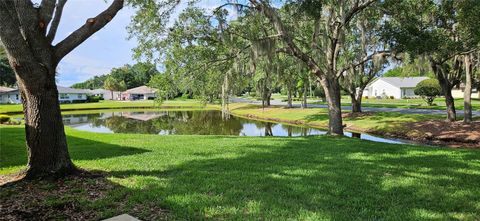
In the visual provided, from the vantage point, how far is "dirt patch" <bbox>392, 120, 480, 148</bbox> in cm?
1512

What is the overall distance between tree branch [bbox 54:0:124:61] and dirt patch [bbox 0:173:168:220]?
193 cm

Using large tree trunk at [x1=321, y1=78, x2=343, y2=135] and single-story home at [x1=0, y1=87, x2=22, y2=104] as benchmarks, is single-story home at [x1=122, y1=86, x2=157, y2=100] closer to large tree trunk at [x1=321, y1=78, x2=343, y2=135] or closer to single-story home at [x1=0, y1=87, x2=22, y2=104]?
single-story home at [x1=0, y1=87, x2=22, y2=104]

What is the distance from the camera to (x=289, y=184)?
5211 mm

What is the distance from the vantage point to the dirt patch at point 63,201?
13.0ft

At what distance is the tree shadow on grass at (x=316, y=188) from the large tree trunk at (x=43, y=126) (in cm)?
96

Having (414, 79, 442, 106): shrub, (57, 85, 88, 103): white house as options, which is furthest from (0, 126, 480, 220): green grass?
(57, 85, 88, 103): white house

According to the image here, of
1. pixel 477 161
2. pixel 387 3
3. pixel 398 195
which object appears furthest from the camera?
pixel 387 3

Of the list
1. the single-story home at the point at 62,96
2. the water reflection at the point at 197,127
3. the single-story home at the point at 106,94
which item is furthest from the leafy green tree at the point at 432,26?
the single-story home at the point at 106,94

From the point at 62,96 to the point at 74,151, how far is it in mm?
64030

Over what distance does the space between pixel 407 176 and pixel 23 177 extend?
5888mm

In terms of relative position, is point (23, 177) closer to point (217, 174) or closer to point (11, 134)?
point (217, 174)

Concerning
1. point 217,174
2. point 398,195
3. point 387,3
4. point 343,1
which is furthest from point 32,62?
point 387,3

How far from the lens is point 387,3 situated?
1294 cm

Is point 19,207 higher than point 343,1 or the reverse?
the reverse
